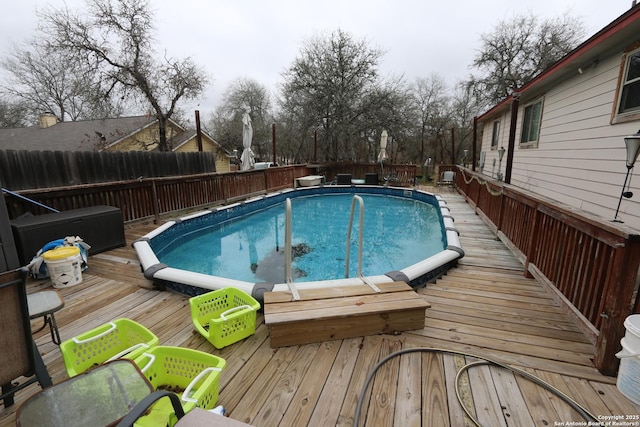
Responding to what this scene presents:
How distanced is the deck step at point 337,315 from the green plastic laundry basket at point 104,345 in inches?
32.5

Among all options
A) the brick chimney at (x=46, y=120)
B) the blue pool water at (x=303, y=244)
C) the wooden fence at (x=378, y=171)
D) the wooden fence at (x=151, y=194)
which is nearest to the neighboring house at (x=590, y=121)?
the blue pool water at (x=303, y=244)

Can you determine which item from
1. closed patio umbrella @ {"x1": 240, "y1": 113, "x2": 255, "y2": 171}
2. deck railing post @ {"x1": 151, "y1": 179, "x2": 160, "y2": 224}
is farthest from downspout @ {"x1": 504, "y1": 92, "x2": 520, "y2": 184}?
Answer: deck railing post @ {"x1": 151, "y1": 179, "x2": 160, "y2": 224}

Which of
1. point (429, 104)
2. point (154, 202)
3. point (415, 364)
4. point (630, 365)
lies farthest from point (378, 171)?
point (630, 365)

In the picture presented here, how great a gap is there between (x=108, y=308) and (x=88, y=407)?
188cm

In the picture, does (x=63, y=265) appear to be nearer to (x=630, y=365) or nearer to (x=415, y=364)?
(x=415, y=364)

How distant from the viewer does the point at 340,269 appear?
197 inches

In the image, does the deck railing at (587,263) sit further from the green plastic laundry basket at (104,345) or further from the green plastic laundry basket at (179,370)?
the green plastic laundry basket at (104,345)

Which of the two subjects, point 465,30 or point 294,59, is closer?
point 294,59

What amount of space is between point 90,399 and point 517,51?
2140 centimetres

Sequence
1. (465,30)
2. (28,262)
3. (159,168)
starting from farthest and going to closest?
(465,30) < (159,168) < (28,262)

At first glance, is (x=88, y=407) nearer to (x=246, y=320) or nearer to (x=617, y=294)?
(x=246, y=320)

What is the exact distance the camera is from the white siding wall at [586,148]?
4055mm

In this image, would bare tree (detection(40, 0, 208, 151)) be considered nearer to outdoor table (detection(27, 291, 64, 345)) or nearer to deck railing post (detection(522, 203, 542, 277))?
outdoor table (detection(27, 291, 64, 345))

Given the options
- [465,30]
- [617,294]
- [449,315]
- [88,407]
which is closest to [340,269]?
[449,315]
